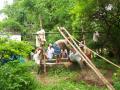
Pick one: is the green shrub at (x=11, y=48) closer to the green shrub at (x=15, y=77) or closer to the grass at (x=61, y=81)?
the green shrub at (x=15, y=77)

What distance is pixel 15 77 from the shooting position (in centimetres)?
922

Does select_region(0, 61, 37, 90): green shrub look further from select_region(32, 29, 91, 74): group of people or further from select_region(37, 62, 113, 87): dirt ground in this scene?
select_region(32, 29, 91, 74): group of people

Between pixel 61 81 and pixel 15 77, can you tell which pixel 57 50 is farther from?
pixel 15 77

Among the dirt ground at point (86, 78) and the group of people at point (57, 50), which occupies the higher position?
the group of people at point (57, 50)

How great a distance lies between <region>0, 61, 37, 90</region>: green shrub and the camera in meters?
8.94

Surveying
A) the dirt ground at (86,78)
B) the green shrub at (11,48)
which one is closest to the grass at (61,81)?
the dirt ground at (86,78)

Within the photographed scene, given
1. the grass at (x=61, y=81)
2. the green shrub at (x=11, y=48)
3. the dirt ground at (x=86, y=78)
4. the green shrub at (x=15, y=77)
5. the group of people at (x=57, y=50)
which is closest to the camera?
the green shrub at (x=15, y=77)

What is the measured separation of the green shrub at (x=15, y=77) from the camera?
29.3 ft

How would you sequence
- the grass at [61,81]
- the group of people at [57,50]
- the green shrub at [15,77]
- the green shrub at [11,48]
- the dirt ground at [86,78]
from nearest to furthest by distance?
the green shrub at [15,77], the green shrub at [11,48], the grass at [61,81], the dirt ground at [86,78], the group of people at [57,50]

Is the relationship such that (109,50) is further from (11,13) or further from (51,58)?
(11,13)

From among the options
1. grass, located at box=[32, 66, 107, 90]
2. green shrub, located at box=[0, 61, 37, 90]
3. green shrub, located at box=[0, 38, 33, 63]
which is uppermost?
green shrub, located at box=[0, 38, 33, 63]

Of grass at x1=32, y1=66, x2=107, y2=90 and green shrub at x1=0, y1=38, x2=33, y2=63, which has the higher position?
green shrub at x1=0, y1=38, x2=33, y2=63

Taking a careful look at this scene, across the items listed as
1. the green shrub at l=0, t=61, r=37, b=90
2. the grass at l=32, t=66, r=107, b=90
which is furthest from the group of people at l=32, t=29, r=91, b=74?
the green shrub at l=0, t=61, r=37, b=90

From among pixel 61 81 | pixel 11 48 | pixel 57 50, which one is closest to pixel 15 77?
pixel 11 48
